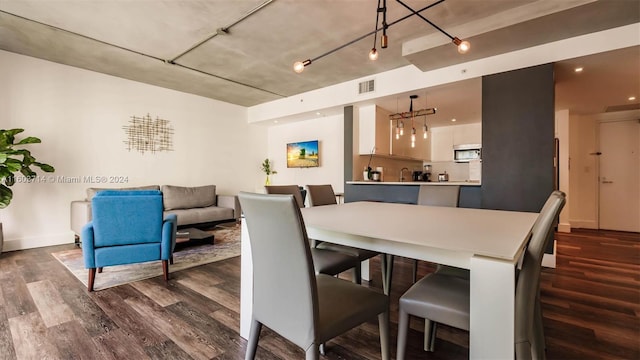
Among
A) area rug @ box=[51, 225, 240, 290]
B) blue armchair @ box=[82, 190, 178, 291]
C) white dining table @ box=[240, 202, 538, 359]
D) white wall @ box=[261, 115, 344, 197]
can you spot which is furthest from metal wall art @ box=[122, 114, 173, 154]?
white dining table @ box=[240, 202, 538, 359]

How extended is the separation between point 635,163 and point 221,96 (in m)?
8.47

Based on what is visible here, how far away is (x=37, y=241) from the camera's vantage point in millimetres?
4145

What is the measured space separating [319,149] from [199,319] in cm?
478

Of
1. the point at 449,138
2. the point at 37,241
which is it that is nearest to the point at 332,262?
the point at 37,241

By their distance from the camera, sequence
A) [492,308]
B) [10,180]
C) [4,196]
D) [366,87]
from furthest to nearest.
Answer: [366,87] < [10,180] < [4,196] < [492,308]

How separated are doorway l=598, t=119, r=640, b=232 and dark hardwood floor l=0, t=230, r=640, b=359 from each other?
3.53 meters

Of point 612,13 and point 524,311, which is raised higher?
point 612,13

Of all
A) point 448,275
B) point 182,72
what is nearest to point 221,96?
point 182,72

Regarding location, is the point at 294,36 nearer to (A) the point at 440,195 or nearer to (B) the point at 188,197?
(A) the point at 440,195

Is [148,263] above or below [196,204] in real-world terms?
below

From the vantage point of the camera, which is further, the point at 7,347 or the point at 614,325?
the point at 614,325

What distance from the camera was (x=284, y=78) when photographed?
195 inches

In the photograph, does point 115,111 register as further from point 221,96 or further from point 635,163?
point 635,163

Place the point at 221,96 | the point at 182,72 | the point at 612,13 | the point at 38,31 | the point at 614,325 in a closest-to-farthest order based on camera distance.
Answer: the point at 614,325, the point at 612,13, the point at 38,31, the point at 182,72, the point at 221,96
